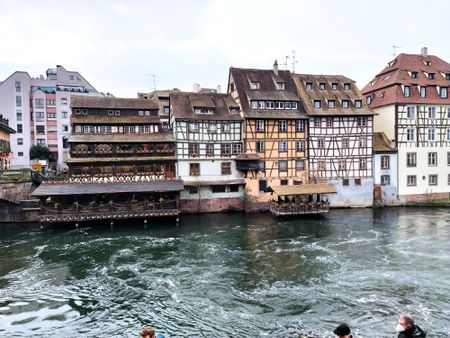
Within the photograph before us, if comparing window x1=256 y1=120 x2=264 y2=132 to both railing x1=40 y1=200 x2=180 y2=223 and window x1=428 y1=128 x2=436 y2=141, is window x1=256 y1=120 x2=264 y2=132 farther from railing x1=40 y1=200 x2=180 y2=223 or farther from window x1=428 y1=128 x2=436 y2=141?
window x1=428 y1=128 x2=436 y2=141

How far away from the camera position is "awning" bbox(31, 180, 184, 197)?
31438 millimetres

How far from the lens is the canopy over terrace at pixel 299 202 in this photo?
34625 millimetres

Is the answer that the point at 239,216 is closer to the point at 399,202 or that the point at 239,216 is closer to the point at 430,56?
the point at 399,202

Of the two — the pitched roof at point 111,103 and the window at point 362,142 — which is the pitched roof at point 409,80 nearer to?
the window at point 362,142

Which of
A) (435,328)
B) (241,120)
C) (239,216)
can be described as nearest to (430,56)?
(241,120)

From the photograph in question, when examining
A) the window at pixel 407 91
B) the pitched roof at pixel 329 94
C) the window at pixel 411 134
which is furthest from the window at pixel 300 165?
the window at pixel 407 91

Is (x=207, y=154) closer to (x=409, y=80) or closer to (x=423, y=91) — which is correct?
(x=409, y=80)

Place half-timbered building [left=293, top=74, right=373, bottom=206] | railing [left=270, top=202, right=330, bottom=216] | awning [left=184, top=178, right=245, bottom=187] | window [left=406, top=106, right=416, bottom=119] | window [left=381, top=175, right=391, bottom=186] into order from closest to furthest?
railing [left=270, top=202, right=330, bottom=216], awning [left=184, top=178, right=245, bottom=187], half-timbered building [left=293, top=74, right=373, bottom=206], window [left=381, top=175, right=391, bottom=186], window [left=406, top=106, right=416, bottom=119]

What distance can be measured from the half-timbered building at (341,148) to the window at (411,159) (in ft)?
14.2

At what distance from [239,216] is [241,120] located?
33.9 feet

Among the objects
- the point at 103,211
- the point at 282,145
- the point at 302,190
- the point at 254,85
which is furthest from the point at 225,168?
the point at 103,211

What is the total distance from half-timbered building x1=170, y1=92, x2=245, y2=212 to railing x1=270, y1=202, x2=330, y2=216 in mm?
5442

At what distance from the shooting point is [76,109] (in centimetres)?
3909

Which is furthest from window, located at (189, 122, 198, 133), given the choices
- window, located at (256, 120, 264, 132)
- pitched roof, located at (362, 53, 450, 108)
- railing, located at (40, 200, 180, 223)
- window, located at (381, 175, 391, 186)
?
pitched roof, located at (362, 53, 450, 108)
